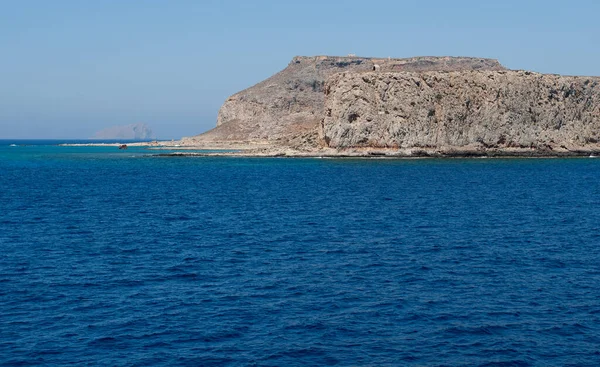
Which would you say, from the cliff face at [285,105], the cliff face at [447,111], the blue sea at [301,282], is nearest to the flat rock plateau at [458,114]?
the cliff face at [447,111]

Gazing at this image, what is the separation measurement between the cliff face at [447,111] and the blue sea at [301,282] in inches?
2423

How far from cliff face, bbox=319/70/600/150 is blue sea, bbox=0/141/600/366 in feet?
202

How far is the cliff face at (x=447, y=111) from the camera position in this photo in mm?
115250

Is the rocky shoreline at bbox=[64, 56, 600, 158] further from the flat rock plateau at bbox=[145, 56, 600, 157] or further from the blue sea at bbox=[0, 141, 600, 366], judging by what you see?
the blue sea at bbox=[0, 141, 600, 366]

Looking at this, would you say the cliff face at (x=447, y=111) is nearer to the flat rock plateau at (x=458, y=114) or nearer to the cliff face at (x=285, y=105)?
the flat rock plateau at (x=458, y=114)

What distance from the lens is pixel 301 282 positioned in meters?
25.5

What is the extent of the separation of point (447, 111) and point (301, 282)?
9539 centimetres

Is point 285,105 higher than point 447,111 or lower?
higher

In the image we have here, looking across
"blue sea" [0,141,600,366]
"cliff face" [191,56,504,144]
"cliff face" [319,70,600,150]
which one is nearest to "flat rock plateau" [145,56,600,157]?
"cliff face" [319,70,600,150]

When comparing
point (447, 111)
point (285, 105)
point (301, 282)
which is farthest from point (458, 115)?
point (301, 282)

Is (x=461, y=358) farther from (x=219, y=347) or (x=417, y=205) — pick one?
(x=417, y=205)

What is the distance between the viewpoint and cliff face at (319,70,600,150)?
378 feet

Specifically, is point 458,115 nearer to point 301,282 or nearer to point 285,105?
point 285,105

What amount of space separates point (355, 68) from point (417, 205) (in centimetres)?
14596
